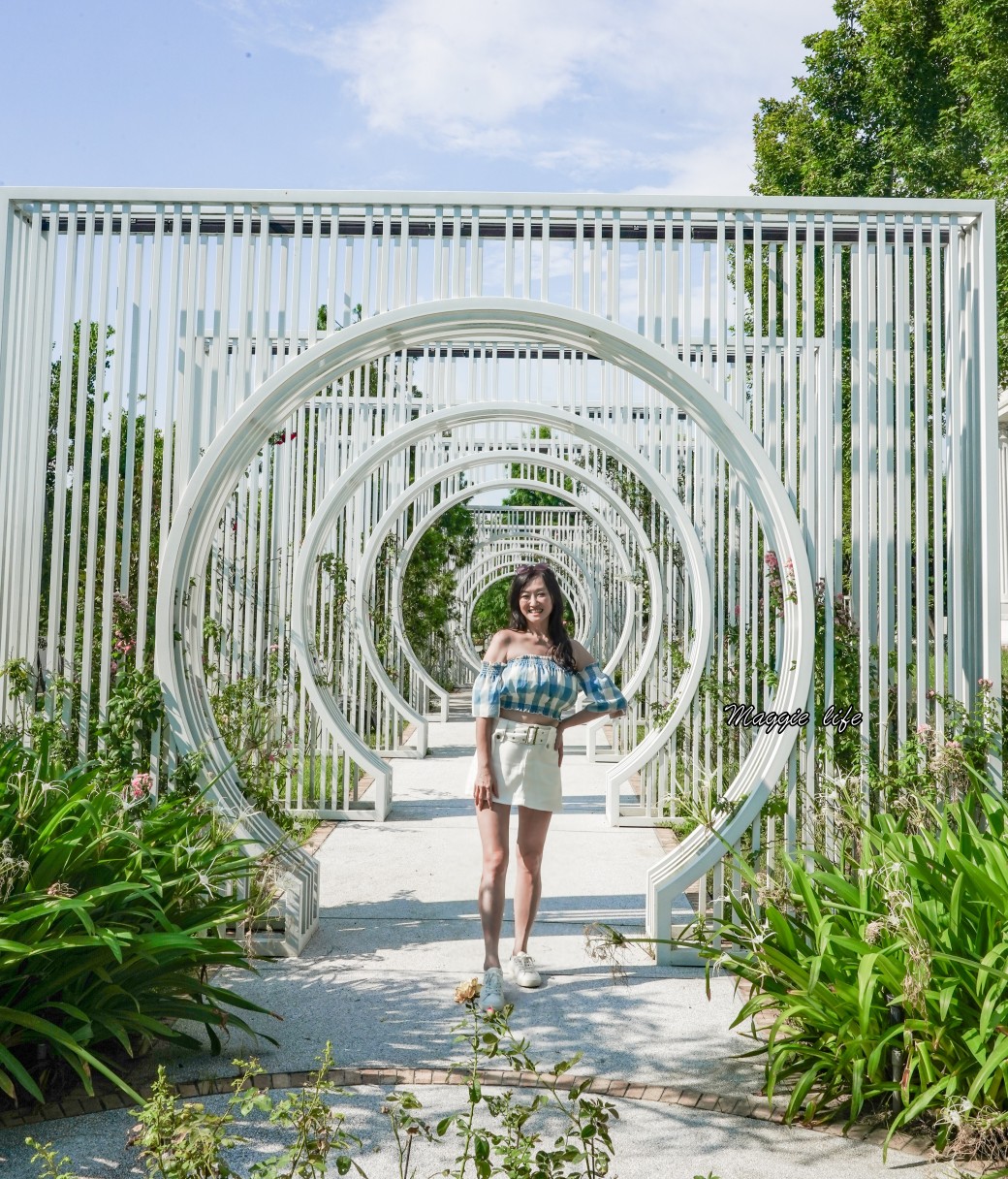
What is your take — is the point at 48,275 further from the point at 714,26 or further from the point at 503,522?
the point at 503,522

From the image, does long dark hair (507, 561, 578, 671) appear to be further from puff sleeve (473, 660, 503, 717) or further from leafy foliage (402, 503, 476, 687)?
leafy foliage (402, 503, 476, 687)

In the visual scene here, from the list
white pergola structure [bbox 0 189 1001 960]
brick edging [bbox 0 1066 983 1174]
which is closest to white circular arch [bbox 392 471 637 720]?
white pergola structure [bbox 0 189 1001 960]

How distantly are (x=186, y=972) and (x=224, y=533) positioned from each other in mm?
3397

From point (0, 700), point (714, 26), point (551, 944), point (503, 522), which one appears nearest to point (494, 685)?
point (551, 944)

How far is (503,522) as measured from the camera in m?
18.0

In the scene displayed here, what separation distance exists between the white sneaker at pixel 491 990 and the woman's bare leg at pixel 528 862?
27cm

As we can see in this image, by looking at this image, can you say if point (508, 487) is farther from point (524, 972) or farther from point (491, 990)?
point (491, 990)

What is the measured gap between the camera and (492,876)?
3.75 m

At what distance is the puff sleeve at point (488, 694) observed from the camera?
378 centimetres

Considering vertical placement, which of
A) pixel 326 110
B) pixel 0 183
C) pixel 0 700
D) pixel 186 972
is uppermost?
pixel 326 110

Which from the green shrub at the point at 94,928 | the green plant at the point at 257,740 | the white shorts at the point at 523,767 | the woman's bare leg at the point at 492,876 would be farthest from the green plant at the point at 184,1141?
the green plant at the point at 257,740

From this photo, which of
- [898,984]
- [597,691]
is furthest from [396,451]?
[898,984]

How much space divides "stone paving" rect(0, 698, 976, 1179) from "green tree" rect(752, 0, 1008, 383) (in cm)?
847

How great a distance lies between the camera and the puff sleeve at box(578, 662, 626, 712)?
4004 millimetres
